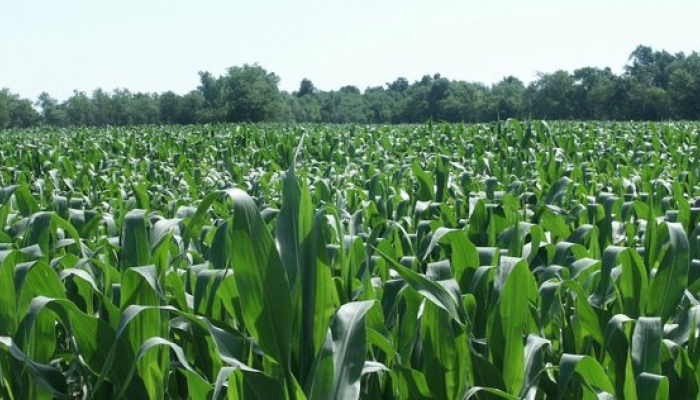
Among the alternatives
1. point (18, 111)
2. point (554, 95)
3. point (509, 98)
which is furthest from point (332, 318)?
point (18, 111)

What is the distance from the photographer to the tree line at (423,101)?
7538cm

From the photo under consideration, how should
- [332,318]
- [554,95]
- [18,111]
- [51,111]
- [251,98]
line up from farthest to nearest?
[51,111]
[18,111]
[554,95]
[251,98]
[332,318]

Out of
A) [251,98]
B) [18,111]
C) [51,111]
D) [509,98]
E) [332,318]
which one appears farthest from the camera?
[51,111]

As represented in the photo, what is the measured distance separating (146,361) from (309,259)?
22.2 inches

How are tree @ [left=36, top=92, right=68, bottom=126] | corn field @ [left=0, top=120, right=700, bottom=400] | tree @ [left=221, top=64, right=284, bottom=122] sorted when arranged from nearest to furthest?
corn field @ [left=0, top=120, right=700, bottom=400]
tree @ [left=221, top=64, right=284, bottom=122]
tree @ [left=36, top=92, right=68, bottom=126]

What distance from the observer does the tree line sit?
7538 cm

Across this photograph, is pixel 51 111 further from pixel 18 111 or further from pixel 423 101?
pixel 423 101

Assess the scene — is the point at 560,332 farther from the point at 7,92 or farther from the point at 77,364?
→ the point at 7,92

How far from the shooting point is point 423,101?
→ 93750mm

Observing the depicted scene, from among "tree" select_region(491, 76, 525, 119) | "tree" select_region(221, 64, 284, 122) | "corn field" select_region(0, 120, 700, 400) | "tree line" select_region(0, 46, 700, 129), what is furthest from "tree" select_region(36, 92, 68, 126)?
"corn field" select_region(0, 120, 700, 400)

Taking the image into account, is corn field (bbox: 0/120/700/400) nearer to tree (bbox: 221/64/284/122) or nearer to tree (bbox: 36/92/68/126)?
tree (bbox: 221/64/284/122)

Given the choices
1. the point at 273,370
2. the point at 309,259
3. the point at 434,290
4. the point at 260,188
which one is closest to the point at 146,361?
the point at 273,370

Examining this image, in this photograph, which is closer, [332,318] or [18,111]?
[332,318]

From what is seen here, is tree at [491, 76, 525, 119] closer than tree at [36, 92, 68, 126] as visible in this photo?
Yes
